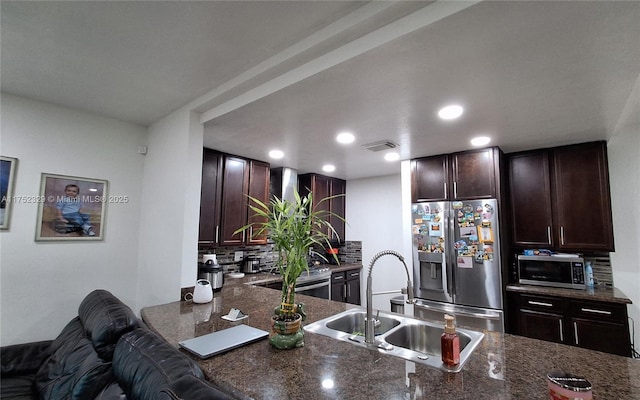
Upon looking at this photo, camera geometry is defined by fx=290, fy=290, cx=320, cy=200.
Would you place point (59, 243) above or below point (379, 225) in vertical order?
below

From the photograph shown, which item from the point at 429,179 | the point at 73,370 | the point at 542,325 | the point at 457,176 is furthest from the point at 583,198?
the point at 73,370

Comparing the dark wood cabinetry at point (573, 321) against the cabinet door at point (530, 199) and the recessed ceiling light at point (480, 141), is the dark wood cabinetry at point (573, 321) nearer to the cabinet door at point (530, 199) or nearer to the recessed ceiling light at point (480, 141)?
the cabinet door at point (530, 199)

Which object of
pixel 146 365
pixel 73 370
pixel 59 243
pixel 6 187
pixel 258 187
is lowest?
pixel 73 370

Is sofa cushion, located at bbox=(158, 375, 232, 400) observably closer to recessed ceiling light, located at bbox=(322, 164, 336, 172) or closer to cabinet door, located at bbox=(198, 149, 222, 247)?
cabinet door, located at bbox=(198, 149, 222, 247)

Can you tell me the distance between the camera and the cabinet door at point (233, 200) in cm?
329

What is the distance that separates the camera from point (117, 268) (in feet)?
8.84

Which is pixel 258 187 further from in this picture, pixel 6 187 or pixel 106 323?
pixel 106 323

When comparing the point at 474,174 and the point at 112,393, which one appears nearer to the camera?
the point at 112,393

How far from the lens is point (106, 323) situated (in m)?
1.51

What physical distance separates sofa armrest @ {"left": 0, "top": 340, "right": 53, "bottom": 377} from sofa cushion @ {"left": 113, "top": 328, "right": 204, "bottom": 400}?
1302 mm

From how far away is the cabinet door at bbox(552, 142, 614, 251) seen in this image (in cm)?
277

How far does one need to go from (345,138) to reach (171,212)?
1716 millimetres

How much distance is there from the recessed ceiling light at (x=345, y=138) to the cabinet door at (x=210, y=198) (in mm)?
1424

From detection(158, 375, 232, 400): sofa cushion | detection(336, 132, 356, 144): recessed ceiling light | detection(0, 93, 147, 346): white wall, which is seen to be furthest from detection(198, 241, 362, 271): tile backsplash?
detection(158, 375, 232, 400): sofa cushion
